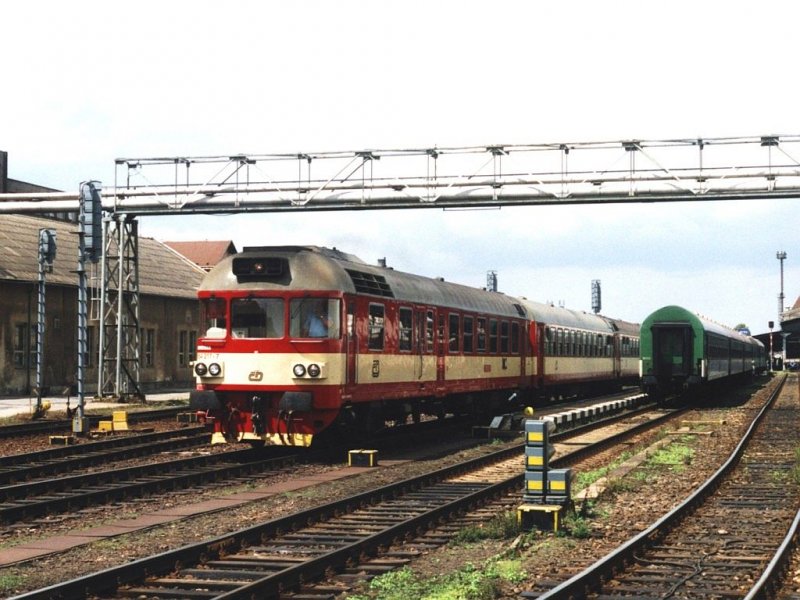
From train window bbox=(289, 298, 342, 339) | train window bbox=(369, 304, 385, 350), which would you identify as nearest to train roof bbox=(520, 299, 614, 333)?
train window bbox=(369, 304, 385, 350)

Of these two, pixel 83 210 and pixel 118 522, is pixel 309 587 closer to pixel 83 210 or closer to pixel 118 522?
pixel 118 522

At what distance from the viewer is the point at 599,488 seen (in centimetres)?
1509

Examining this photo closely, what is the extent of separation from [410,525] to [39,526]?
13.7ft

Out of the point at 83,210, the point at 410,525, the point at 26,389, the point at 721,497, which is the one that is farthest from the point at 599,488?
the point at 26,389

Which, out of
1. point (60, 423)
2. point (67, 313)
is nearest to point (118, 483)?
point (60, 423)

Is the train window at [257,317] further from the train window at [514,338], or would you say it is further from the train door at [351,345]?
the train window at [514,338]

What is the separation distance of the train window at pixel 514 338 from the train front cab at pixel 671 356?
9.04m

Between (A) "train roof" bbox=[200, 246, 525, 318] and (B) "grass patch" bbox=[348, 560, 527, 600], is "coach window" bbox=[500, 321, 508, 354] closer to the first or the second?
(A) "train roof" bbox=[200, 246, 525, 318]

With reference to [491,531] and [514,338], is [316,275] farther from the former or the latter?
[514,338]

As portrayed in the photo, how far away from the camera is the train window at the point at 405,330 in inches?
823

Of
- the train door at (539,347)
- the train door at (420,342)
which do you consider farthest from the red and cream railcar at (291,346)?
the train door at (539,347)

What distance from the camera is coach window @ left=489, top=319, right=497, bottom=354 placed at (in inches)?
1078

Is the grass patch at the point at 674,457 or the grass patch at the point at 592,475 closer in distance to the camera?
the grass patch at the point at 592,475

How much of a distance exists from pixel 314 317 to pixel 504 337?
11.6 metres
